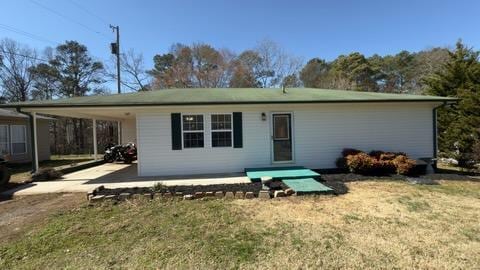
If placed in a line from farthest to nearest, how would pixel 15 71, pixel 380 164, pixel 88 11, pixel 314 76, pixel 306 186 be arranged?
1. pixel 314 76
2. pixel 15 71
3. pixel 88 11
4. pixel 380 164
5. pixel 306 186

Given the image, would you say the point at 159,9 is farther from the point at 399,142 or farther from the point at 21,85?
the point at 21,85

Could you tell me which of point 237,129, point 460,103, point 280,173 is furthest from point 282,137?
point 460,103

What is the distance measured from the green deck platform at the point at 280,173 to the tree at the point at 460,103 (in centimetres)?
592

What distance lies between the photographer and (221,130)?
9.64 m

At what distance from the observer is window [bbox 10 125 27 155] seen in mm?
15180

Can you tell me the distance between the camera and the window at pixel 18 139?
15180mm

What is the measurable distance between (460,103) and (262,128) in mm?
7627

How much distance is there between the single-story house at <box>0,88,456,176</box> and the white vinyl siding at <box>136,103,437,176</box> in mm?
32

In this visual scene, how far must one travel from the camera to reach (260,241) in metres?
4.02

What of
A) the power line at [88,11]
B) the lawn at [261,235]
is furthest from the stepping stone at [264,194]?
the power line at [88,11]

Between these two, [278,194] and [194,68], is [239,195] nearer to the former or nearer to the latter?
[278,194]

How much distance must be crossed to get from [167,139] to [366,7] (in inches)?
482

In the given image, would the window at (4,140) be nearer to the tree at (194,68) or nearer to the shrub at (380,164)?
the tree at (194,68)

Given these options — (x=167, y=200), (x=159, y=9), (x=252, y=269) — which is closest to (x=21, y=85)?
(x=159, y=9)
